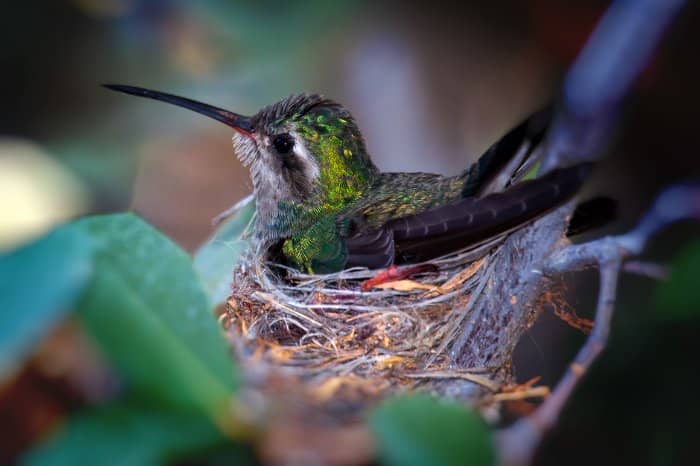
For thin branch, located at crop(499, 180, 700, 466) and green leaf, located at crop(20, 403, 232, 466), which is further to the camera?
thin branch, located at crop(499, 180, 700, 466)

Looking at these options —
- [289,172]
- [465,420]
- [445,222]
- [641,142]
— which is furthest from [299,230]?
[465,420]

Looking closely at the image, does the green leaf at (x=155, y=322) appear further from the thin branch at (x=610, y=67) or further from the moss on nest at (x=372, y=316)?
the moss on nest at (x=372, y=316)

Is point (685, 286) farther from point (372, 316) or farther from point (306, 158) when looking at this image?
point (306, 158)

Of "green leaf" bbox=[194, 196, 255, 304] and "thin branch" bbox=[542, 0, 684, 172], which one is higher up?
"green leaf" bbox=[194, 196, 255, 304]

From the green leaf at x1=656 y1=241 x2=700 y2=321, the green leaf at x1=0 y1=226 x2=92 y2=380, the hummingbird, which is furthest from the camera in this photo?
the hummingbird

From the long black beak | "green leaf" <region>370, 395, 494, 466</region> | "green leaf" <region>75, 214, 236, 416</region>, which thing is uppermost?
the long black beak

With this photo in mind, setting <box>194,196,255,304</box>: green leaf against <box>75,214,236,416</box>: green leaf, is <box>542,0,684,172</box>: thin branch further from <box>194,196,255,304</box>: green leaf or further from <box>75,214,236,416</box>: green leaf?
<box>194,196,255,304</box>: green leaf

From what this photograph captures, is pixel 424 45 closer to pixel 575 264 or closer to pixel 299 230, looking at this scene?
pixel 299 230

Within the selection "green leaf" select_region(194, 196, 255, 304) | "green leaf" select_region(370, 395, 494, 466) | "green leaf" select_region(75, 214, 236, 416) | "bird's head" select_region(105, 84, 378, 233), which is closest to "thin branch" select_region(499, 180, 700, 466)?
"green leaf" select_region(370, 395, 494, 466)

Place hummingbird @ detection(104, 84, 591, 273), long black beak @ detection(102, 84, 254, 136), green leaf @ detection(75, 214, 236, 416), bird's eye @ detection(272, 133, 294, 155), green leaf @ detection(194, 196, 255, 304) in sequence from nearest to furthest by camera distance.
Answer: green leaf @ detection(75, 214, 236, 416), green leaf @ detection(194, 196, 255, 304), hummingbird @ detection(104, 84, 591, 273), long black beak @ detection(102, 84, 254, 136), bird's eye @ detection(272, 133, 294, 155)
